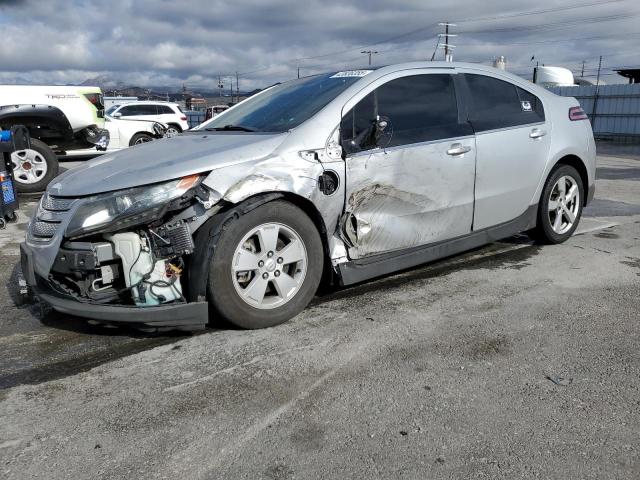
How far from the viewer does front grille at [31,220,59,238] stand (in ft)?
10.7

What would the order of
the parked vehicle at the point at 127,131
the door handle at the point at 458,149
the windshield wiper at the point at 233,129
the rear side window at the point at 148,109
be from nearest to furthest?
1. the windshield wiper at the point at 233,129
2. the door handle at the point at 458,149
3. the parked vehicle at the point at 127,131
4. the rear side window at the point at 148,109

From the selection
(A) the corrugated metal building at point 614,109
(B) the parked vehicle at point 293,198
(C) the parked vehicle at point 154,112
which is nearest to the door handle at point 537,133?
(B) the parked vehicle at point 293,198

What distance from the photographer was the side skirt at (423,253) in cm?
383

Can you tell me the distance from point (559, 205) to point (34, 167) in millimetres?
7977

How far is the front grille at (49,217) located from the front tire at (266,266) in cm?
92

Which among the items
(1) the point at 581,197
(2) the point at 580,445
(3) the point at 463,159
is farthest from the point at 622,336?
(1) the point at 581,197

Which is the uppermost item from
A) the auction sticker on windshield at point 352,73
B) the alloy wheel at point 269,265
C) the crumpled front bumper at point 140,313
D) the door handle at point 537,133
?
the auction sticker on windshield at point 352,73

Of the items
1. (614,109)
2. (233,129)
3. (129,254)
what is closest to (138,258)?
(129,254)

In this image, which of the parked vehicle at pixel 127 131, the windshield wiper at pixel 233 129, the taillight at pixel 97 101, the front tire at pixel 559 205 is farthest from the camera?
the parked vehicle at pixel 127 131

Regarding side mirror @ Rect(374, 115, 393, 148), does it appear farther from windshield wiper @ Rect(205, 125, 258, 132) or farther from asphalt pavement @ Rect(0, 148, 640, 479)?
asphalt pavement @ Rect(0, 148, 640, 479)

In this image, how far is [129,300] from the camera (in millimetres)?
3229

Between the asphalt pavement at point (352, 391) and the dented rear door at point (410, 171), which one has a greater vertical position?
the dented rear door at point (410, 171)

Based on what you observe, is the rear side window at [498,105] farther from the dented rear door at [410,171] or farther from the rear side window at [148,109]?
the rear side window at [148,109]

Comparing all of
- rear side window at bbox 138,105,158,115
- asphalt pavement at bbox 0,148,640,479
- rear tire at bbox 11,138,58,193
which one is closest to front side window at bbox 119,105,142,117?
rear side window at bbox 138,105,158,115
